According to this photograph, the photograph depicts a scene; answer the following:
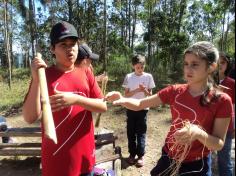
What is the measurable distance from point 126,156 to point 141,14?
28.3m

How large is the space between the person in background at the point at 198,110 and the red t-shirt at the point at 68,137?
0.27 meters

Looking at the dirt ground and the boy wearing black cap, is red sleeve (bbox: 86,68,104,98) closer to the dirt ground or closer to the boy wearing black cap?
the boy wearing black cap

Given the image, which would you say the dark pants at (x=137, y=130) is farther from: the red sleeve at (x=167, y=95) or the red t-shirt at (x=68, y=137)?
the red t-shirt at (x=68, y=137)

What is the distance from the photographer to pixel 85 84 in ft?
7.89

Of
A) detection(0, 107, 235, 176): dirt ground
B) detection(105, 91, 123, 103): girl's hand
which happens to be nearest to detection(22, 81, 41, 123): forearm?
detection(105, 91, 123, 103): girl's hand

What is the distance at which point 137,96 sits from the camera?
5.47 meters

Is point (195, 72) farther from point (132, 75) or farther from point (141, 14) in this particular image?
point (141, 14)

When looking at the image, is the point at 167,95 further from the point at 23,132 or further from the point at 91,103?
the point at 23,132

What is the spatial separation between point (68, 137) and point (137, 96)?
326 centimetres

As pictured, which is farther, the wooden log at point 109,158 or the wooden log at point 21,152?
the wooden log at point 21,152

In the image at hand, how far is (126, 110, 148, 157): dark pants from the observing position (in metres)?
5.62

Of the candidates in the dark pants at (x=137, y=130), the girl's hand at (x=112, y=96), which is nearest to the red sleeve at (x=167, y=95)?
the girl's hand at (x=112, y=96)

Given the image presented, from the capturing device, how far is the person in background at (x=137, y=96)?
541 centimetres

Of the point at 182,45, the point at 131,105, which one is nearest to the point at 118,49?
the point at 182,45
